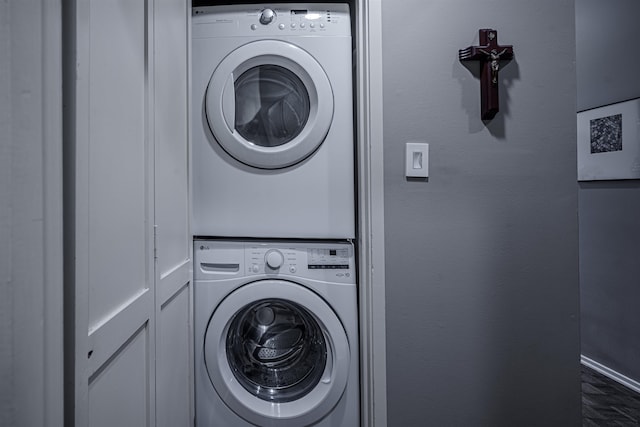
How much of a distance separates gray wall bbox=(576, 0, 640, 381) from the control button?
2.07 m

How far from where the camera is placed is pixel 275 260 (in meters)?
1.25

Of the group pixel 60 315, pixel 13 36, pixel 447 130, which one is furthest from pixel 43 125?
pixel 447 130

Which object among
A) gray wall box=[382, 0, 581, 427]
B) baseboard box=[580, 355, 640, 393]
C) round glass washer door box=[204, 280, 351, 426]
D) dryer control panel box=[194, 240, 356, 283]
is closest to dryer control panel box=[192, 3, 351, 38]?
gray wall box=[382, 0, 581, 427]

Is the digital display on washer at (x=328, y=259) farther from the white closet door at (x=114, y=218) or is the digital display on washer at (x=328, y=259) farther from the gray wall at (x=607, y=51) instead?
the gray wall at (x=607, y=51)

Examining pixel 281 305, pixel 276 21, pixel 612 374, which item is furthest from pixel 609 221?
pixel 276 21

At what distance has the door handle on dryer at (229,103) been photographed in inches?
49.1

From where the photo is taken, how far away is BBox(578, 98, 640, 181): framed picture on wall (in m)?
1.99

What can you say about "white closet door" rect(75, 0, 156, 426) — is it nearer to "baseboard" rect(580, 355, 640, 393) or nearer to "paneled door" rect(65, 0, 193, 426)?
"paneled door" rect(65, 0, 193, 426)

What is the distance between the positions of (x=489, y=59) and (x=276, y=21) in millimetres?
742

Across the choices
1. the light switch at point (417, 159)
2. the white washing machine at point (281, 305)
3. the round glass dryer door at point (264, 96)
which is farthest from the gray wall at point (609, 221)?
the round glass dryer door at point (264, 96)

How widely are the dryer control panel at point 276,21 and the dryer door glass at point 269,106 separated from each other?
0.45 feet

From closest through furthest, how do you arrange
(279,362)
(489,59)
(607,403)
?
(489,59), (279,362), (607,403)

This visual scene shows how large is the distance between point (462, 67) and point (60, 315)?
1211 mm

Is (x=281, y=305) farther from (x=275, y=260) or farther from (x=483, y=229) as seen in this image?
(x=483, y=229)
